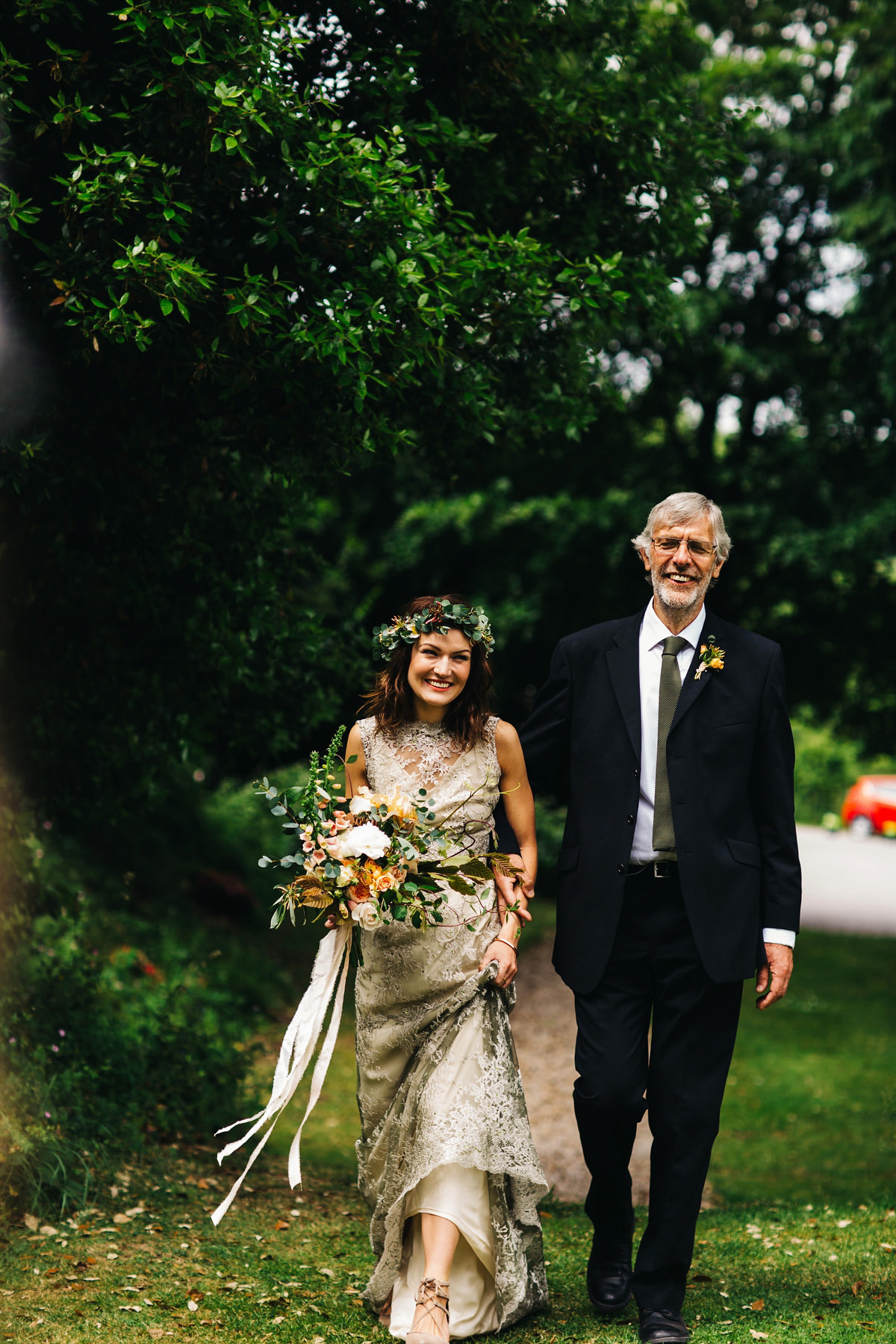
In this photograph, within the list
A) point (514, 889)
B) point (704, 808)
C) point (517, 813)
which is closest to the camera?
point (704, 808)

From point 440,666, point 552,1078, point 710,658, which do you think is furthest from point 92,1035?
point 552,1078

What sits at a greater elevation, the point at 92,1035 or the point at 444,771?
the point at 444,771

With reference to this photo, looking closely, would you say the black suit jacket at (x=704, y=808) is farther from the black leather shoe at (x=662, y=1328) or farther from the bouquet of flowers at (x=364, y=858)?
the black leather shoe at (x=662, y=1328)

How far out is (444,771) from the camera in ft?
13.4

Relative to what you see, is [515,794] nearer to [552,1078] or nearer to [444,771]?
[444,771]

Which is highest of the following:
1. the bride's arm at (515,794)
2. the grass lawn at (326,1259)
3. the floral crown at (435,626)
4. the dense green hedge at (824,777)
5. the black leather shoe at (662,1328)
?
the dense green hedge at (824,777)

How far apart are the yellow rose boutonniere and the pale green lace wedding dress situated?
72 cm

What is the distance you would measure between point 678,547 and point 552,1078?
6.76 metres

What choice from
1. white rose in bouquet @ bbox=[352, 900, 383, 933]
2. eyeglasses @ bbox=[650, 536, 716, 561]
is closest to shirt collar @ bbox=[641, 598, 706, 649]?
eyeglasses @ bbox=[650, 536, 716, 561]

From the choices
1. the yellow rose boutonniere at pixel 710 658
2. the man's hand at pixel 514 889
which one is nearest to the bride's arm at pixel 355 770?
the man's hand at pixel 514 889

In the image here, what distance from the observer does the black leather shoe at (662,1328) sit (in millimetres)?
3736

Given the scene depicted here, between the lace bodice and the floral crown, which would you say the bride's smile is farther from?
the lace bodice

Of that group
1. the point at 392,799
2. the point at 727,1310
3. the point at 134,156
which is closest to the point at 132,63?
the point at 134,156

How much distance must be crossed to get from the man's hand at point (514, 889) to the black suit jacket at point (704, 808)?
11 cm
